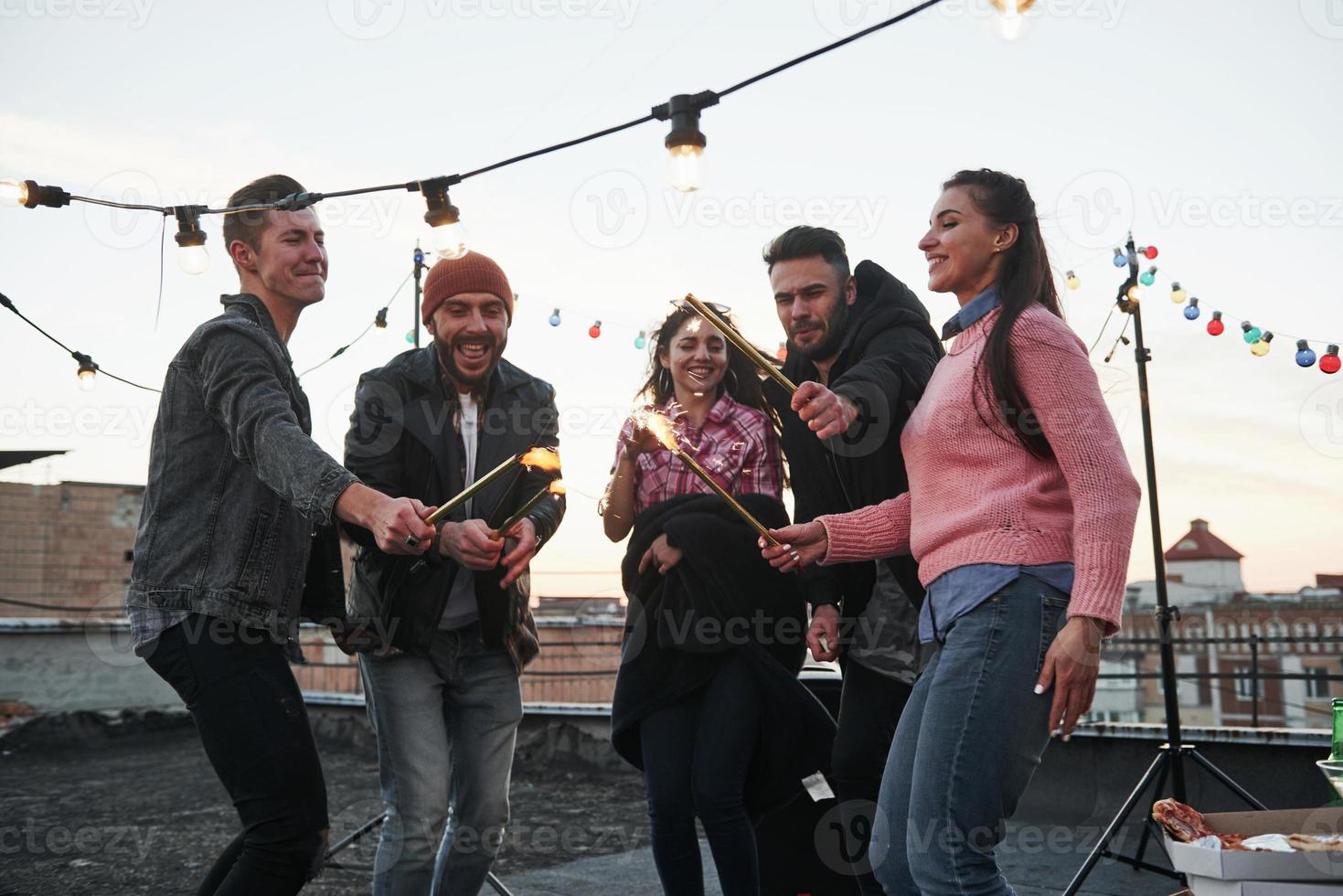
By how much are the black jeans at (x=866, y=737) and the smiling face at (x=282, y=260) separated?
1.80m

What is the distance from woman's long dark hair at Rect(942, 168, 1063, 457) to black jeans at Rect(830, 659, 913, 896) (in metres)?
0.97

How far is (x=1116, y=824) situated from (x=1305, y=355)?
112 inches

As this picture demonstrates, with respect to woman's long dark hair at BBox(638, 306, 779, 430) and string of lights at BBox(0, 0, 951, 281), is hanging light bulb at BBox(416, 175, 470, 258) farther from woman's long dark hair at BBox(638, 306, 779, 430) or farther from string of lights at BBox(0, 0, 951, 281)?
woman's long dark hair at BBox(638, 306, 779, 430)

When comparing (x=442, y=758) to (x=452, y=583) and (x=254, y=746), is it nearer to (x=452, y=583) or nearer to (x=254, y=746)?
(x=452, y=583)

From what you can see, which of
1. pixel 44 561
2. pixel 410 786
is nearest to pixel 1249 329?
pixel 410 786

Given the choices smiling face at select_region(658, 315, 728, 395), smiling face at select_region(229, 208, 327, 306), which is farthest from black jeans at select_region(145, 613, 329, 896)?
smiling face at select_region(658, 315, 728, 395)

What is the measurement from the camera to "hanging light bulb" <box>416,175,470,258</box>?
10.7ft

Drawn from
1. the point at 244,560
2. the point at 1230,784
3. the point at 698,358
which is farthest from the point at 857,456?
the point at 1230,784

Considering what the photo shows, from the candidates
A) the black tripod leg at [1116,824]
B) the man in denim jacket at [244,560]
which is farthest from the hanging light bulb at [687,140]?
the black tripod leg at [1116,824]

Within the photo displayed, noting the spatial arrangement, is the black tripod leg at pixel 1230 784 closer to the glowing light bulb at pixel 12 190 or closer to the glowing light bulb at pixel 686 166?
the glowing light bulb at pixel 686 166

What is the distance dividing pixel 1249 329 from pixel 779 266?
12.1 ft

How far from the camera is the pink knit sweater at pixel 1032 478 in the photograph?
188 cm

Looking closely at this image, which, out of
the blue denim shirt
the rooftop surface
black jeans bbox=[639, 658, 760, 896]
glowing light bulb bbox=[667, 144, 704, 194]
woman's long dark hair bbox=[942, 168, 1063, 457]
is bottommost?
the rooftop surface

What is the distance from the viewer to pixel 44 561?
2923cm
